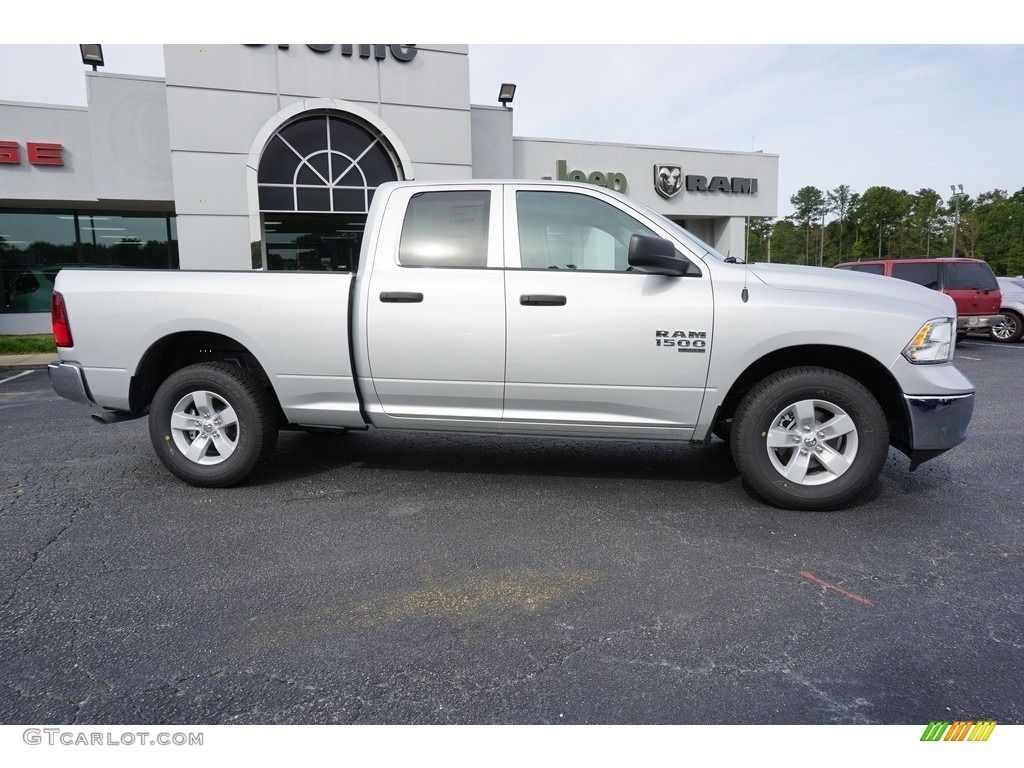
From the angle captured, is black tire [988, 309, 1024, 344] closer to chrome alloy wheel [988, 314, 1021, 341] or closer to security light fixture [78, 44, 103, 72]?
chrome alloy wheel [988, 314, 1021, 341]

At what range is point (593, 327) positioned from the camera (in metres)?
4.05

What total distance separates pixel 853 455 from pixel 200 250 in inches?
548

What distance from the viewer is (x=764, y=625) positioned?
277 cm

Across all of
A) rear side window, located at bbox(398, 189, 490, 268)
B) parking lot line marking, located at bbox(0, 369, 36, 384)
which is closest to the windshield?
rear side window, located at bbox(398, 189, 490, 268)

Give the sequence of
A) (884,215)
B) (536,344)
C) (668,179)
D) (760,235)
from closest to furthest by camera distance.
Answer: (536,344) → (668,179) → (884,215) → (760,235)

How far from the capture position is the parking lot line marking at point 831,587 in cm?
298

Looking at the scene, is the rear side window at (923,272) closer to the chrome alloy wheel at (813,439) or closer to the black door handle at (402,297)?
the chrome alloy wheel at (813,439)

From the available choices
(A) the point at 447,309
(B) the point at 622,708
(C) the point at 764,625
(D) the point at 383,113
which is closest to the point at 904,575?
(C) the point at 764,625

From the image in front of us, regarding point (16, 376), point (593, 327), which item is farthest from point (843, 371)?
point (16, 376)

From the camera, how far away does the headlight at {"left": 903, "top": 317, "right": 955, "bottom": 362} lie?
387 centimetres

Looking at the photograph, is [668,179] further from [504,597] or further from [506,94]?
[504,597]

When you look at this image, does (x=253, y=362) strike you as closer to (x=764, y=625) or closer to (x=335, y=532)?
(x=335, y=532)

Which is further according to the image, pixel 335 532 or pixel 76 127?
pixel 76 127

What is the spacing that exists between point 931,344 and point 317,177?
13428mm
